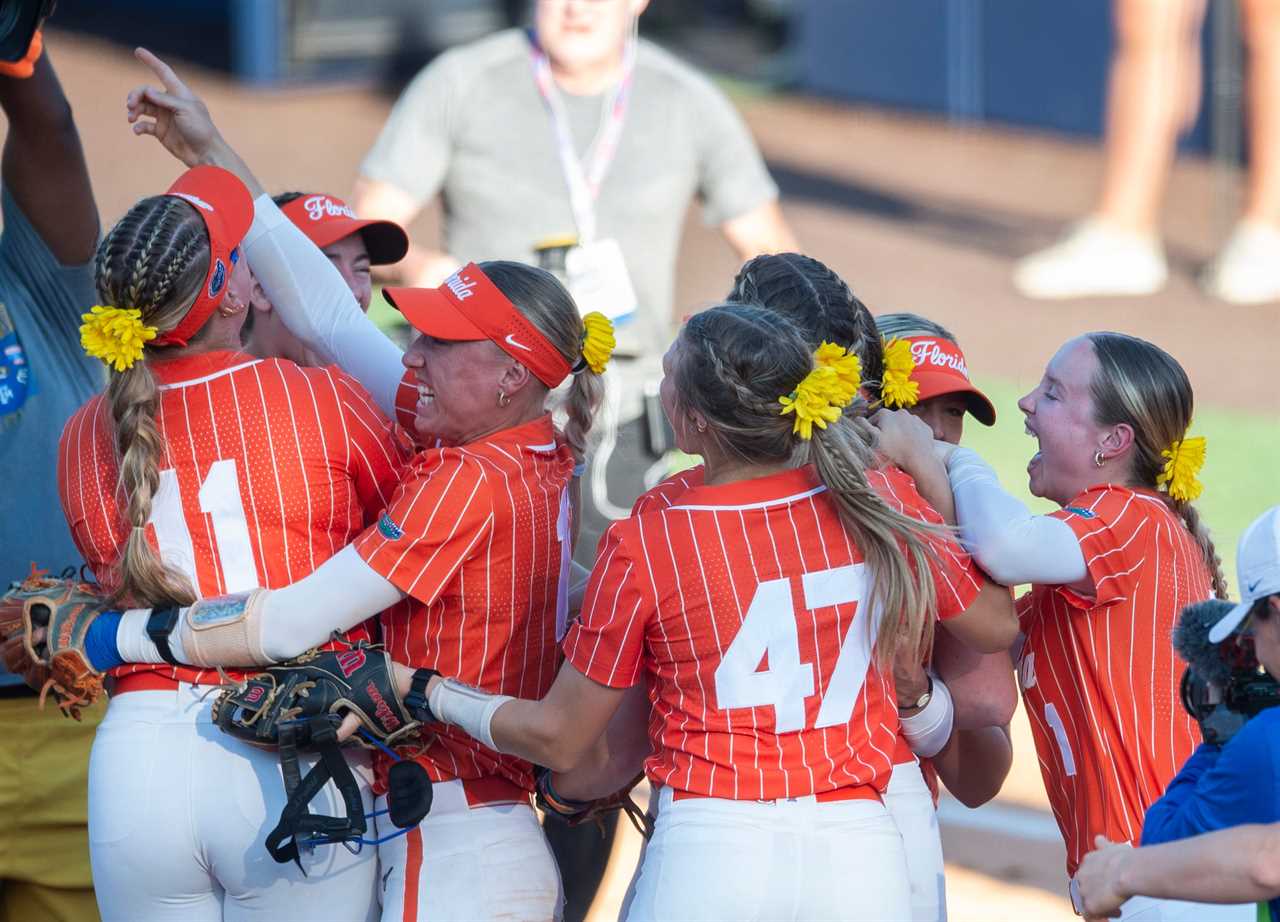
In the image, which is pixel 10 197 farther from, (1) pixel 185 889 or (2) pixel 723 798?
(2) pixel 723 798

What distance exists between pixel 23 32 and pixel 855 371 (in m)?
1.84

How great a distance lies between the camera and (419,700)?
2629mm

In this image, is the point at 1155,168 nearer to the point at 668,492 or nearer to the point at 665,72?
the point at 665,72

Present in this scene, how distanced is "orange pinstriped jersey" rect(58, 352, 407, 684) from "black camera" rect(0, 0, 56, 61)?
857 millimetres

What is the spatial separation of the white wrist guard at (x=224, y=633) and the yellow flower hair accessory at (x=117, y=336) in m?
0.44

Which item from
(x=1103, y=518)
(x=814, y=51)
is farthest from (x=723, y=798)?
(x=814, y=51)

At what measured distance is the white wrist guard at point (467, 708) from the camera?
8.45ft

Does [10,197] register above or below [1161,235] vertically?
above

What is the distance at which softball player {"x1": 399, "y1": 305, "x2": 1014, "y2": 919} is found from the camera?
2.46 metres

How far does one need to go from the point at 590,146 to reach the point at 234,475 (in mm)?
2888

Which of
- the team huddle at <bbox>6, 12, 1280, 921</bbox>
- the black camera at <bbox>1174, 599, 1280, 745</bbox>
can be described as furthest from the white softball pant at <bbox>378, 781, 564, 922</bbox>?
the black camera at <bbox>1174, 599, 1280, 745</bbox>

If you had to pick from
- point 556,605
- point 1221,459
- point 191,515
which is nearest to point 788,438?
point 556,605

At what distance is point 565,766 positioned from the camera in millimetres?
2543

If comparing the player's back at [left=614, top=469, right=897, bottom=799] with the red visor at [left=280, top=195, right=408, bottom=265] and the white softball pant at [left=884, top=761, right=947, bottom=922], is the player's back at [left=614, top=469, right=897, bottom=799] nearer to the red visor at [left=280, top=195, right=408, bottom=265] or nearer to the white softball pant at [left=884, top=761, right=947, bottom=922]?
the white softball pant at [left=884, top=761, right=947, bottom=922]
